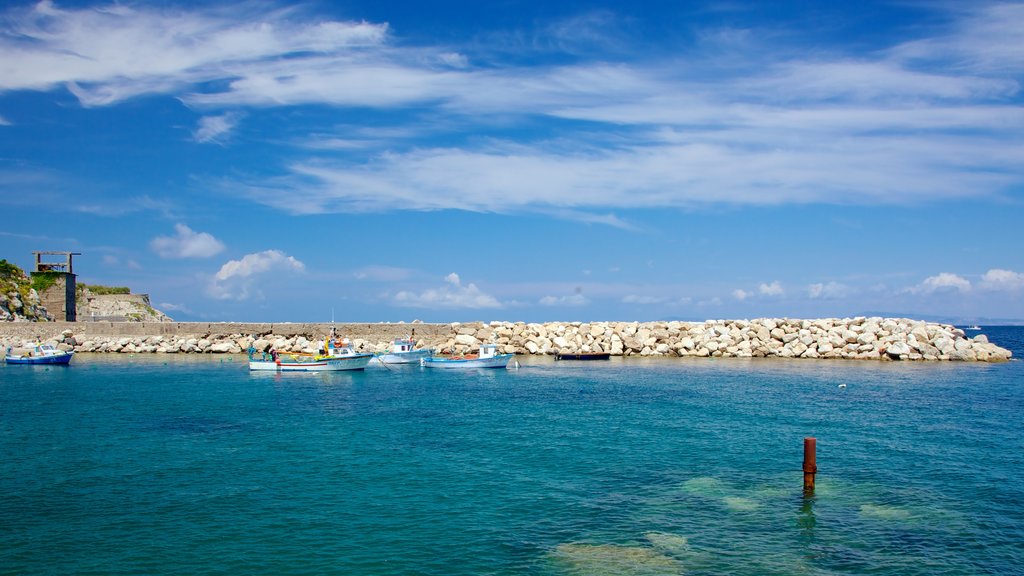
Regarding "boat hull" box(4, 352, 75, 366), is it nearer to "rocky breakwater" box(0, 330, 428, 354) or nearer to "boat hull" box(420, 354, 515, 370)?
"rocky breakwater" box(0, 330, 428, 354)

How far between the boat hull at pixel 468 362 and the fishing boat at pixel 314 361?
467 cm

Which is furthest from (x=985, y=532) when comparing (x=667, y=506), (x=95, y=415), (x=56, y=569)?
(x=95, y=415)

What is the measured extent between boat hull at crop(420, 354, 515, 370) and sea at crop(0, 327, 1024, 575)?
43.2 feet

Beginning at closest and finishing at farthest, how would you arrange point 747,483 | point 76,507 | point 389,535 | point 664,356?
1. point 389,535
2. point 76,507
3. point 747,483
4. point 664,356

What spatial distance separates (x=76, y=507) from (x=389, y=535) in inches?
291

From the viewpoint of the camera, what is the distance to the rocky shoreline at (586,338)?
54.0m

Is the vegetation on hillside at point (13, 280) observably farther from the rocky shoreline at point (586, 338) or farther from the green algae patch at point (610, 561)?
the green algae patch at point (610, 561)

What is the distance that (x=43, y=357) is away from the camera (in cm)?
4822

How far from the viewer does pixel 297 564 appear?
12.8 meters

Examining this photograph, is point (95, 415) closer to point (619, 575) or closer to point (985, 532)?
point (619, 575)

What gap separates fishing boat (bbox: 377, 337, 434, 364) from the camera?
52781mm

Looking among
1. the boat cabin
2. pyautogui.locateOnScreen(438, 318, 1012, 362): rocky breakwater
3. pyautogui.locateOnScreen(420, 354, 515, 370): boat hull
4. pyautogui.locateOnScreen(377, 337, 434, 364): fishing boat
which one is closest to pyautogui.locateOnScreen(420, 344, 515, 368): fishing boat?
pyautogui.locateOnScreen(420, 354, 515, 370): boat hull

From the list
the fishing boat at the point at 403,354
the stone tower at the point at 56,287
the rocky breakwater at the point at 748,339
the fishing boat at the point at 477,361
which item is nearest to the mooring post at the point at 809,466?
the fishing boat at the point at 477,361

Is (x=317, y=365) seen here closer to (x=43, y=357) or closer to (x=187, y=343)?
(x=187, y=343)
